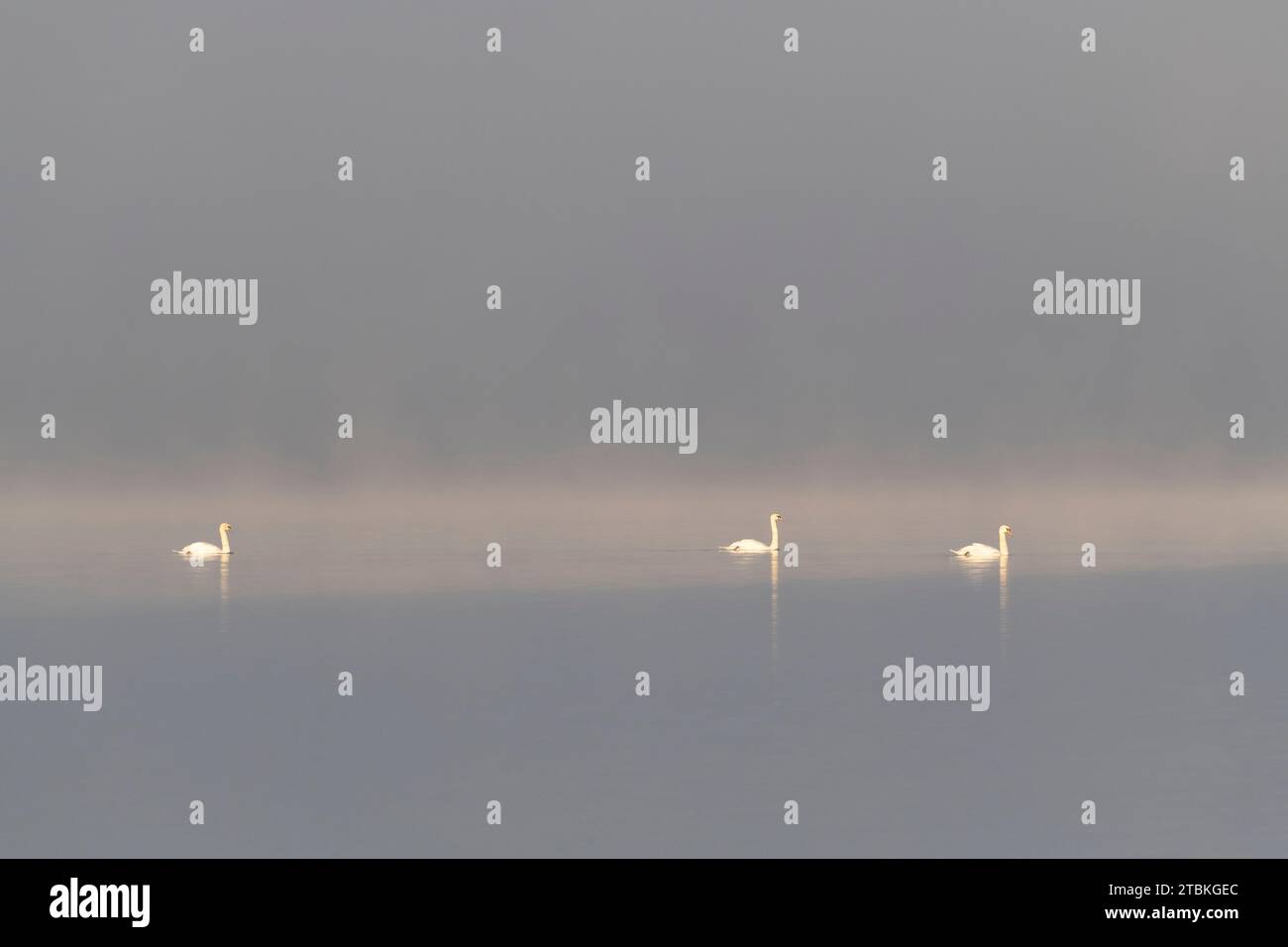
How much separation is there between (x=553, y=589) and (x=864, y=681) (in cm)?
974

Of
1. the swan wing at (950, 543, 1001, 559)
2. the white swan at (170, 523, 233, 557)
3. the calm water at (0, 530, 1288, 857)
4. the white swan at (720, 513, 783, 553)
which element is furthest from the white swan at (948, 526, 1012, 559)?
the white swan at (170, 523, 233, 557)

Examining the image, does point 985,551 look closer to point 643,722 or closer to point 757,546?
point 757,546

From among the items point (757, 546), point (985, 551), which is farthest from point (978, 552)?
point (757, 546)

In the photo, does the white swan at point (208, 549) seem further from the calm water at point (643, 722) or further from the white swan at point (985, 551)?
the white swan at point (985, 551)

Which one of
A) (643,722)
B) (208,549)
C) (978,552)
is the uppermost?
(208,549)

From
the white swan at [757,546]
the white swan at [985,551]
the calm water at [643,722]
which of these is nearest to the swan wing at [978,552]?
the white swan at [985,551]

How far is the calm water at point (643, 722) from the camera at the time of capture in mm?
13594

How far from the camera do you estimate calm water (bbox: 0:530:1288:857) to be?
13.6 m

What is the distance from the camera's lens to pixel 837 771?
15.3m

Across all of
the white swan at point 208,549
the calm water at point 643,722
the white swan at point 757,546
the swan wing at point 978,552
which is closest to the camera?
the calm water at point 643,722

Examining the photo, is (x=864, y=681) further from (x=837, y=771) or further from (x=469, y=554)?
(x=469, y=554)

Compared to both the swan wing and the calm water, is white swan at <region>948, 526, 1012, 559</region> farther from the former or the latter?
the calm water

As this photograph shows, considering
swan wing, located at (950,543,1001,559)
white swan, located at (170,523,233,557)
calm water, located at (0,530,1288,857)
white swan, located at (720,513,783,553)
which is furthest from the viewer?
white swan, located at (720,513,783,553)

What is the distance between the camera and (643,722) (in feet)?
57.1
